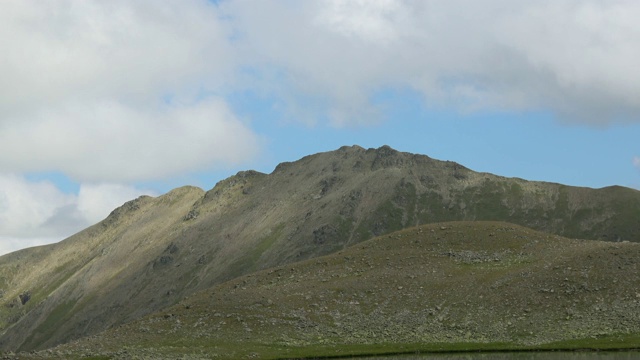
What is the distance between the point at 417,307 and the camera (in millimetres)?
101312

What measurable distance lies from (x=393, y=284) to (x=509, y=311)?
19.8 m

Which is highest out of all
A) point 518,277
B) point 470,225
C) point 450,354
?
point 470,225

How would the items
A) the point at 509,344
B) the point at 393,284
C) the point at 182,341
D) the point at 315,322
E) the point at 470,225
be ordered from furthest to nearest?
the point at 470,225 < the point at 393,284 < the point at 315,322 < the point at 182,341 < the point at 509,344

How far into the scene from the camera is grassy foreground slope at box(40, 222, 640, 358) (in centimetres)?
8681

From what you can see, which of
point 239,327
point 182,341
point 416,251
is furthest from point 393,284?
point 182,341

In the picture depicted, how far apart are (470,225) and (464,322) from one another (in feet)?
124

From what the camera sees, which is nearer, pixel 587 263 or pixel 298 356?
pixel 298 356

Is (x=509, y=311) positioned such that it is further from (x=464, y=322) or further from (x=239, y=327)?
(x=239, y=327)

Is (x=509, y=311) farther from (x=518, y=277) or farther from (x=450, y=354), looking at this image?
(x=450, y=354)

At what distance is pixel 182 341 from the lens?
91750 millimetres

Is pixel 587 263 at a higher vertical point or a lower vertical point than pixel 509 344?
higher

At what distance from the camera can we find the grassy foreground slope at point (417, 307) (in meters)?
86.8

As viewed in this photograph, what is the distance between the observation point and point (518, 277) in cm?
10262

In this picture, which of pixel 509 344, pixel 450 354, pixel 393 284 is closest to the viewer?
pixel 450 354
